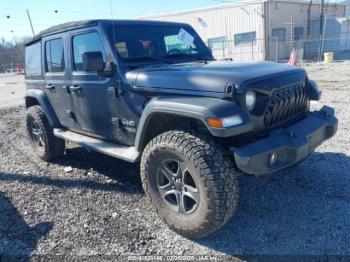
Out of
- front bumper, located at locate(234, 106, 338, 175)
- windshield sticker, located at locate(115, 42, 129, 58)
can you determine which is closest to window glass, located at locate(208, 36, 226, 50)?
windshield sticker, located at locate(115, 42, 129, 58)

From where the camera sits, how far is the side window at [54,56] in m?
4.62

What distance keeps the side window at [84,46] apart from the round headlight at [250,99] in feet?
5.70

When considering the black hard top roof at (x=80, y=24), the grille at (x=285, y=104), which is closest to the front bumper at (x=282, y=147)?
the grille at (x=285, y=104)

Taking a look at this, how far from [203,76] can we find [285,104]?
2.83ft

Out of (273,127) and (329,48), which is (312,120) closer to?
(273,127)

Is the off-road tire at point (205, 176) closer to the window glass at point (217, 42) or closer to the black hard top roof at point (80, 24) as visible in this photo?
the black hard top roof at point (80, 24)

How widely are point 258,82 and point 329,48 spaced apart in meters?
29.5

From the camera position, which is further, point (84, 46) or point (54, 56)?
point (54, 56)

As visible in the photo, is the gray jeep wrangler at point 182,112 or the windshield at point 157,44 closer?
the gray jeep wrangler at point 182,112

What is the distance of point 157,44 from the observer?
4133 millimetres

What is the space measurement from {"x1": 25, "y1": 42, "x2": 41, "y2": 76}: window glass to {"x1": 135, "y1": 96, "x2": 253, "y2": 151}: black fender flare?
2.93 m

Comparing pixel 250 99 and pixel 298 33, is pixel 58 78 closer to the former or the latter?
pixel 250 99

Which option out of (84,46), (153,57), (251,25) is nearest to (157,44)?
(153,57)

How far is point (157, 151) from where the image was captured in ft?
10.3
